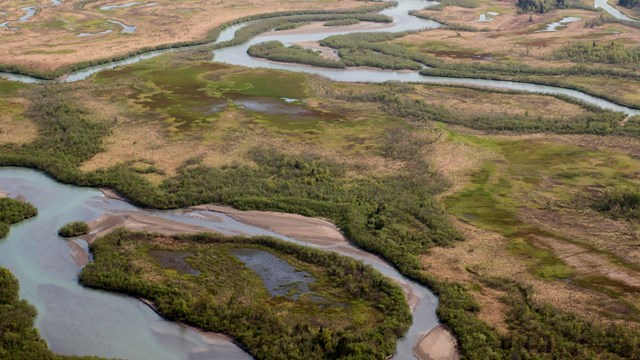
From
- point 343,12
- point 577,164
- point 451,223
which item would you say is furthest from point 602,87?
point 343,12

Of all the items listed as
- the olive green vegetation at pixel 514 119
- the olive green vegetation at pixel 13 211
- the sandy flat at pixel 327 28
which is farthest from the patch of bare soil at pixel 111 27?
the olive green vegetation at pixel 514 119

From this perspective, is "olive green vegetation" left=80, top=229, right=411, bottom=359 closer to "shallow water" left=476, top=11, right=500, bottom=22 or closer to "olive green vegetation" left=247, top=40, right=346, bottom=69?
"olive green vegetation" left=247, top=40, right=346, bottom=69

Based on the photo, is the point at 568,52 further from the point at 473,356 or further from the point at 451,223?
the point at 473,356

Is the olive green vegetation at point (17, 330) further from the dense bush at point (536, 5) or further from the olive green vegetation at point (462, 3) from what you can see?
the olive green vegetation at point (462, 3)

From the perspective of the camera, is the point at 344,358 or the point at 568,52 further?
the point at 568,52

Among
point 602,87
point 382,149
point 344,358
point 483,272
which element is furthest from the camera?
point 602,87

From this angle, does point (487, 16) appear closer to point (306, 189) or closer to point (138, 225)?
point (306, 189)

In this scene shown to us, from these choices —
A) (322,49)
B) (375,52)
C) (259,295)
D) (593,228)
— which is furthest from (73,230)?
(375,52)
